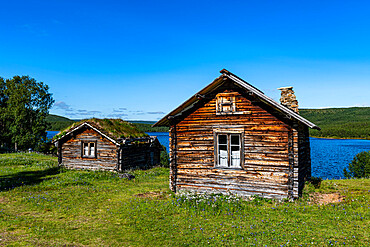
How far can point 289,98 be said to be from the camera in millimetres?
17703

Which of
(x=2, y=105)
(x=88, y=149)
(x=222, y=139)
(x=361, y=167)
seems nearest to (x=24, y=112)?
(x=2, y=105)

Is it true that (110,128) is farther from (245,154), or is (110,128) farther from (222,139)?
(245,154)

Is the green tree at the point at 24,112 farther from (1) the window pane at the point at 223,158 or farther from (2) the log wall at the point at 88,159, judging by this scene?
(1) the window pane at the point at 223,158

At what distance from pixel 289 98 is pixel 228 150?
23.5 ft

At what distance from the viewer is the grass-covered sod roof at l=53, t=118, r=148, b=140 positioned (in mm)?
24402

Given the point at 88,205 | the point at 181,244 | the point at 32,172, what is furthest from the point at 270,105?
the point at 32,172

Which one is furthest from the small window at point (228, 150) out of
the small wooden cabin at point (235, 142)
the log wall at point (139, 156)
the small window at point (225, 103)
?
the log wall at point (139, 156)

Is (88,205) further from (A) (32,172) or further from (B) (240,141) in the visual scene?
(A) (32,172)

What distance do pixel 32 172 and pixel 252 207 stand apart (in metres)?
21.5

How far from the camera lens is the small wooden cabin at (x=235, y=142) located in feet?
41.7

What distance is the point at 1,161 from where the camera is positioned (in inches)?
1121

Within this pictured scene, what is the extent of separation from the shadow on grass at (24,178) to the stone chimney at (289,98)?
19893mm

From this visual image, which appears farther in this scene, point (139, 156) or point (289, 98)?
point (139, 156)

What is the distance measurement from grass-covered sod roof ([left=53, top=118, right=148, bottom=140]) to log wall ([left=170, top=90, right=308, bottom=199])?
10904 mm
